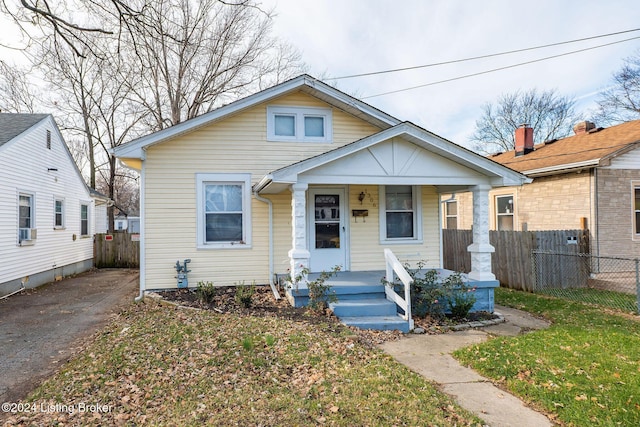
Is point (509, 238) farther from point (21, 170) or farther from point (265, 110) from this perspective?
point (21, 170)

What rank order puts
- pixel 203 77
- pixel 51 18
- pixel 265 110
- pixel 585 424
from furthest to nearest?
pixel 203 77, pixel 265 110, pixel 51 18, pixel 585 424

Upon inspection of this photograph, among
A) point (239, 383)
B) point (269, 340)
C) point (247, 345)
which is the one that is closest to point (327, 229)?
point (269, 340)

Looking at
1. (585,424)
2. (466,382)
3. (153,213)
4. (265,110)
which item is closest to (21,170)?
(153,213)

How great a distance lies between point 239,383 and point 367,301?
345 centimetres

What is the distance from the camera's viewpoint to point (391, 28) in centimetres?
1106

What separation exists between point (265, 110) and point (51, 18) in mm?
4146

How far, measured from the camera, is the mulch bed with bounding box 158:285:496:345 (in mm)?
5824

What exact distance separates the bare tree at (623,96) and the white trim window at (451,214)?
14661 mm

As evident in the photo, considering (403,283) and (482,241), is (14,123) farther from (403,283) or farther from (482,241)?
(482,241)

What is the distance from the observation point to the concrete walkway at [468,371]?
11.0ft

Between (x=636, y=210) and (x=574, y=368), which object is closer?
(x=574, y=368)

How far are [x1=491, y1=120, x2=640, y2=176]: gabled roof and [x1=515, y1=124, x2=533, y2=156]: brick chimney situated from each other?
310 mm

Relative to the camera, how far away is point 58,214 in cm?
1322

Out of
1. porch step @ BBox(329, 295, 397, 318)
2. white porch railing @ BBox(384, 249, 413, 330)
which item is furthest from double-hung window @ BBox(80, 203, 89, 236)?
white porch railing @ BBox(384, 249, 413, 330)
